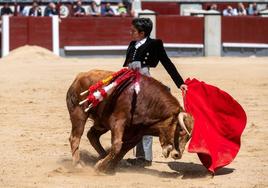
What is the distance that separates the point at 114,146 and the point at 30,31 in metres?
12.8

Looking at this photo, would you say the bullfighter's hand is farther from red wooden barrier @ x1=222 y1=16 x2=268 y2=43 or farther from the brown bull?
red wooden barrier @ x1=222 y1=16 x2=268 y2=43

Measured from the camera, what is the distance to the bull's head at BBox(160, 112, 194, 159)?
5.16 meters

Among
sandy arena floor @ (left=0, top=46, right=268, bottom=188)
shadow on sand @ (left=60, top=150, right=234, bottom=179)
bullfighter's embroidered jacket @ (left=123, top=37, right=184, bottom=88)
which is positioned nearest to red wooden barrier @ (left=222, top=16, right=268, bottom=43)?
sandy arena floor @ (left=0, top=46, right=268, bottom=188)

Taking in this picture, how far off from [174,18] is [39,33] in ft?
11.0

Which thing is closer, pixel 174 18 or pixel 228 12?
pixel 174 18

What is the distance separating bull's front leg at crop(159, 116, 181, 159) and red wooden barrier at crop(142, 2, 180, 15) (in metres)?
18.2

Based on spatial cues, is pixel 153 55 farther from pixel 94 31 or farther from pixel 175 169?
pixel 94 31

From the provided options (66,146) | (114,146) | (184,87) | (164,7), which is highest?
(164,7)

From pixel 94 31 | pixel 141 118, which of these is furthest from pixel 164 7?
pixel 141 118

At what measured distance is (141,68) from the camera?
5.51 metres

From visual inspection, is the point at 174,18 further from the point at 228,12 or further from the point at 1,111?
the point at 1,111

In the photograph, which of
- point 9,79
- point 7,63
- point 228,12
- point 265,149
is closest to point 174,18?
point 228,12

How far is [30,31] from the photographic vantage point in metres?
17.7

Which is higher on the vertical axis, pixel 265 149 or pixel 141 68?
pixel 141 68
